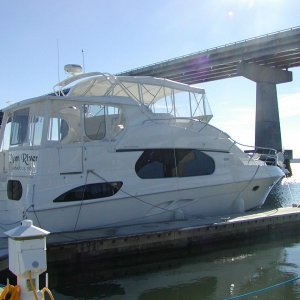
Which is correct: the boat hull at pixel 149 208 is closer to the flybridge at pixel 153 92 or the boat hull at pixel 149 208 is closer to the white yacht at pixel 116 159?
the white yacht at pixel 116 159

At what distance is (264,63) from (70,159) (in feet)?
131

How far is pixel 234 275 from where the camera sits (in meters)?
8.80

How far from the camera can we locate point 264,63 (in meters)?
45.6

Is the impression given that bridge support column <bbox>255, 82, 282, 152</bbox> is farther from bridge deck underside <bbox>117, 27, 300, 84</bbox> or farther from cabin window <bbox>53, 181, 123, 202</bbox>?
cabin window <bbox>53, 181, 123, 202</bbox>

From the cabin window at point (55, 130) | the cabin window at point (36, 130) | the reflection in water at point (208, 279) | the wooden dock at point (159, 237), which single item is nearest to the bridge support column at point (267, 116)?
the wooden dock at point (159, 237)

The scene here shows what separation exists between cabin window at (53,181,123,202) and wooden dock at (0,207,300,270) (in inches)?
28.0

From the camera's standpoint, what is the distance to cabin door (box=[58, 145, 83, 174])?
919 centimetres

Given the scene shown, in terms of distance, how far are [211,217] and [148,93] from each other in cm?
375

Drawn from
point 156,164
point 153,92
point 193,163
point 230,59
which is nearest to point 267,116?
point 230,59

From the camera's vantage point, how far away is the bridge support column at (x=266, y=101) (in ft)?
147

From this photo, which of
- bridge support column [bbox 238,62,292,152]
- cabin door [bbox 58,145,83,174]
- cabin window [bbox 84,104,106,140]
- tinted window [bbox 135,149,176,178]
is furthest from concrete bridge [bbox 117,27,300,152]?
cabin door [bbox 58,145,83,174]

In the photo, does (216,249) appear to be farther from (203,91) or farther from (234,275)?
(203,91)

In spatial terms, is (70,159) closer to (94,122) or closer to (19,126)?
(94,122)

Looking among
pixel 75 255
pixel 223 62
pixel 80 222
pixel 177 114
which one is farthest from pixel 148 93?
pixel 223 62
